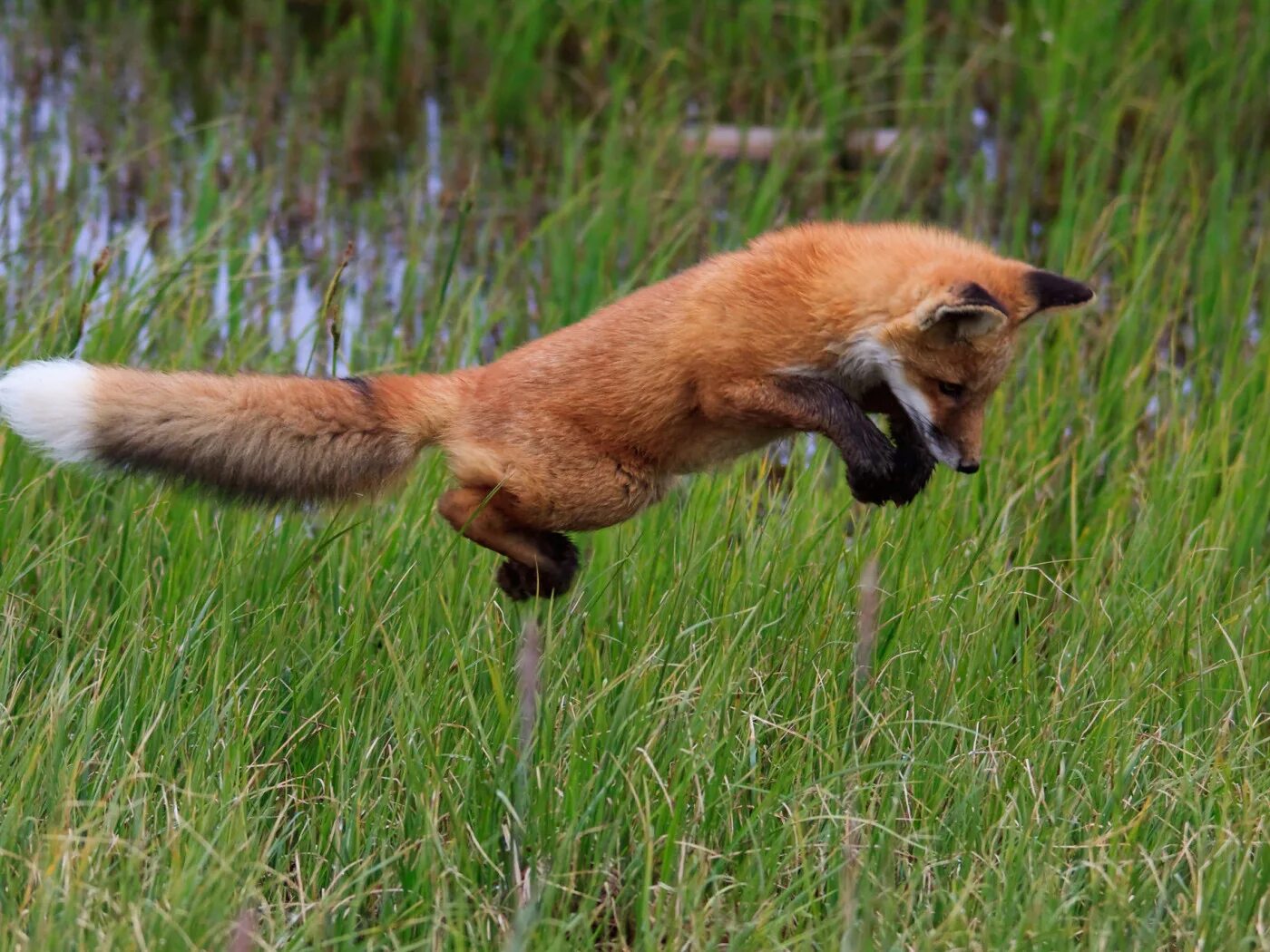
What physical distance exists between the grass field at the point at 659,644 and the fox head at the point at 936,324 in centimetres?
71

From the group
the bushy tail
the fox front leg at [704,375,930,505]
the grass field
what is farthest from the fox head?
the bushy tail

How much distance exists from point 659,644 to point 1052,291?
138 cm

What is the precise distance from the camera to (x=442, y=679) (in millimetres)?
4102

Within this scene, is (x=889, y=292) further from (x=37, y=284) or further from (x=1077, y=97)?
(x=1077, y=97)

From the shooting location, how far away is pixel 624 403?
147 inches

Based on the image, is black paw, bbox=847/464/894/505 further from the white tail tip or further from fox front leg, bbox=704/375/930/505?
the white tail tip

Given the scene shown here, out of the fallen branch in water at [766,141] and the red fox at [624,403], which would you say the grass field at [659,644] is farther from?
the red fox at [624,403]

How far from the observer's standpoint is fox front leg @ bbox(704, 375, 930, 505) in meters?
3.59

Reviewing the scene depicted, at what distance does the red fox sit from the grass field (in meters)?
0.25

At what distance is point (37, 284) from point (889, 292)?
147 inches

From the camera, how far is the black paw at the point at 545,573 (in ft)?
12.5

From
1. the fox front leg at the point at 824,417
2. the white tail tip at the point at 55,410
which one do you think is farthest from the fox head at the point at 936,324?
the white tail tip at the point at 55,410

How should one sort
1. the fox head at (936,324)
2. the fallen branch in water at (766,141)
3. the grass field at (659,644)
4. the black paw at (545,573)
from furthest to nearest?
the fallen branch in water at (766,141) → the black paw at (545,573) → the fox head at (936,324) → the grass field at (659,644)

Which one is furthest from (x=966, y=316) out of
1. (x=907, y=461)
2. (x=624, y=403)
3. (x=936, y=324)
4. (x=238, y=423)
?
(x=238, y=423)
